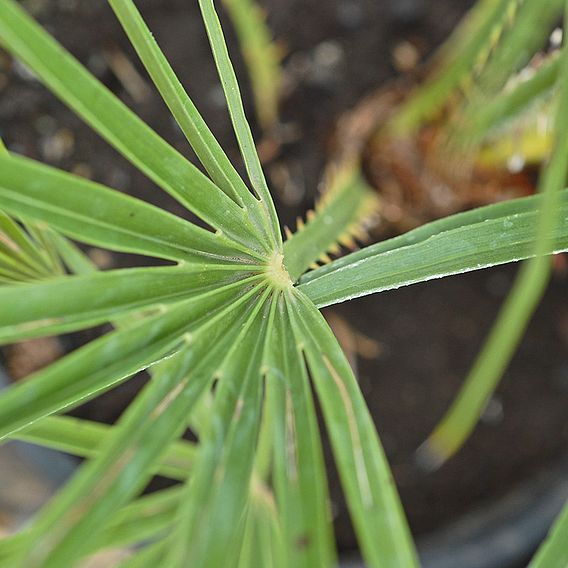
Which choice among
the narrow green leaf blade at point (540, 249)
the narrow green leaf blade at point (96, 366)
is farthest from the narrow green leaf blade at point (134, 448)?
the narrow green leaf blade at point (540, 249)

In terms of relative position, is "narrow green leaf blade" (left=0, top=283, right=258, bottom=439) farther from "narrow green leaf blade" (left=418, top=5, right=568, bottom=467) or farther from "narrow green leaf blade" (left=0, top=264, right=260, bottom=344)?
"narrow green leaf blade" (left=418, top=5, right=568, bottom=467)

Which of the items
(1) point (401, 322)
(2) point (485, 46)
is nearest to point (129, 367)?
(2) point (485, 46)

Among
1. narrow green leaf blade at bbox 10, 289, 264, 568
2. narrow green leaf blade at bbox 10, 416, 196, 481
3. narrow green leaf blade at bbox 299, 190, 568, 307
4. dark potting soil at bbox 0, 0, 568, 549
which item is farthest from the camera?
dark potting soil at bbox 0, 0, 568, 549

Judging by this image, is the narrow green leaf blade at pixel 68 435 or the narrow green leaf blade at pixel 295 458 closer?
the narrow green leaf blade at pixel 295 458

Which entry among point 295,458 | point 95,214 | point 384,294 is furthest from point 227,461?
point 384,294

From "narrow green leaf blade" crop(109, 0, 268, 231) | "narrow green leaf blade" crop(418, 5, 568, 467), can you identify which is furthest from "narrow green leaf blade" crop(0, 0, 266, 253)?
"narrow green leaf blade" crop(418, 5, 568, 467)

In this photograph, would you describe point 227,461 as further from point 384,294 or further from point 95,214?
point 384,294

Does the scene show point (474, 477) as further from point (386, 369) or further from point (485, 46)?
point (485, 46)

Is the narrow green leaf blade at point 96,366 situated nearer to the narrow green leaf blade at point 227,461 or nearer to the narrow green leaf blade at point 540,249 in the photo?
the narrow green leaf blade at point 227,461
